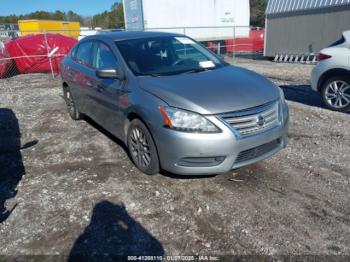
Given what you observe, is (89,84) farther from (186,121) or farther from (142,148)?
(186,121)

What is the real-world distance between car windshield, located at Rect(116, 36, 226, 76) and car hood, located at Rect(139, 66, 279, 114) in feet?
0.82

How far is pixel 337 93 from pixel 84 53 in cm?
489

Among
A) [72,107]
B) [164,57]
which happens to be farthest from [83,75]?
[164,57]

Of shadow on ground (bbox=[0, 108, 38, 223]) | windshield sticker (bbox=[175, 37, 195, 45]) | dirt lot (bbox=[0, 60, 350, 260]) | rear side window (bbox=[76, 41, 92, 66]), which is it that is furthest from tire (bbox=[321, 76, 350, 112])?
shadow on ground (bbox=[0, 108, 38, 223])

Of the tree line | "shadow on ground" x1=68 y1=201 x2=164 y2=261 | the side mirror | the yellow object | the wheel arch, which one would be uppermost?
the tree line

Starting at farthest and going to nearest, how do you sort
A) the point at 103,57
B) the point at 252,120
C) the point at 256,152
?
the point at 103,57 → the point at 256,152 → the point at 252,120

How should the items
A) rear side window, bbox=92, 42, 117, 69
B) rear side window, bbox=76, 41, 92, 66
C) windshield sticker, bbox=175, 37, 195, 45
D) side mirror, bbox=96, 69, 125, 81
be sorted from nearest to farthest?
side mirror, bbox=96, 69, 125, 81
rear side window, bbox=92, 42, 117, 69
windshield sticker, bbox=175, 37, 195, 45
rear side window, bbox=76, 41, 92, 66

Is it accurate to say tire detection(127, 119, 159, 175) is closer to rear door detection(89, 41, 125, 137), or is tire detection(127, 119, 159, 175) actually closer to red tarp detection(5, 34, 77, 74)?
rear door detection(89, 41, 125, 137)

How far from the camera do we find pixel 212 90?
339 centimetres

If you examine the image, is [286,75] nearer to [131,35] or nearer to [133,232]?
[131,35]

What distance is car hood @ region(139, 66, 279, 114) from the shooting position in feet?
10.4

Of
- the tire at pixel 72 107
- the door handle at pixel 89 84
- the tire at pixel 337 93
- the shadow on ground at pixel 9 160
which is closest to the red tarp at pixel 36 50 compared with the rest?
the shadow on ground at pixel 9 160

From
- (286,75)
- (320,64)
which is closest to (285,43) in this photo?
(286,75)

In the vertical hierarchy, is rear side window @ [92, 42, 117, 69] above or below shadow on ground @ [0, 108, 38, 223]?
above
